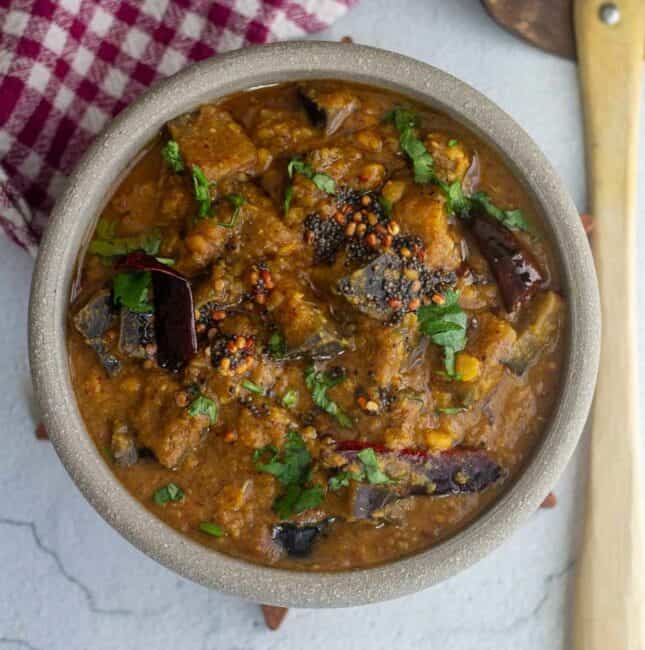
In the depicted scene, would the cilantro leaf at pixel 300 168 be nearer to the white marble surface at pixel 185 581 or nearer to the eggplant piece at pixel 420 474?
the eggplant piece at pixel 420 474

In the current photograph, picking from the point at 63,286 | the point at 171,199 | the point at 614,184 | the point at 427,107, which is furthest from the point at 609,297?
the point at 63,286

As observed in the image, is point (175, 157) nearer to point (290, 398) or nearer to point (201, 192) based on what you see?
point (201, 192)

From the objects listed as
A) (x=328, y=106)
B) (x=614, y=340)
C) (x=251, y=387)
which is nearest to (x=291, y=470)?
(x=251, y=387)

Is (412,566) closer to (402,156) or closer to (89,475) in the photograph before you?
(89,475)

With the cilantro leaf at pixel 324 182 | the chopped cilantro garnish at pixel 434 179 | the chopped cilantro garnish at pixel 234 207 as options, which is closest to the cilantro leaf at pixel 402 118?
the chopped cilantro garnish at pixel 434 179

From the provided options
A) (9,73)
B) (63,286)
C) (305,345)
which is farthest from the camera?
(9,73)

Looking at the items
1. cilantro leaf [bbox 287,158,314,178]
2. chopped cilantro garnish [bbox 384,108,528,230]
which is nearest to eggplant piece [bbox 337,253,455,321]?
chopped cilantro garnish [bbox 384,108,528,230]
